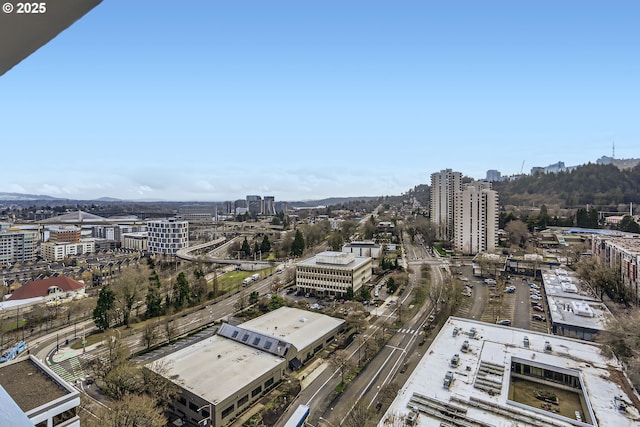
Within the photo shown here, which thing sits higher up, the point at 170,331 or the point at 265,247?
the point at 265,247

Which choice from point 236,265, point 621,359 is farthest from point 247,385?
point 236,265

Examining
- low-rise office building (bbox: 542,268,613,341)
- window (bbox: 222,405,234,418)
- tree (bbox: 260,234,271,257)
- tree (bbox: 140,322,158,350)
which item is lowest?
window (bbox: 222,405,234,418)

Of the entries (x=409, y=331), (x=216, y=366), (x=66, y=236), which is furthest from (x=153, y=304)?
(x=66, y=236)

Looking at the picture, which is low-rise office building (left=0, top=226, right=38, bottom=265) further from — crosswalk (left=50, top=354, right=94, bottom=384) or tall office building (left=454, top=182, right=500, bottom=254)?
tall office building (left=454, top=182, right=500, bottom=254)

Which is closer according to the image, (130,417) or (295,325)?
(130,417)

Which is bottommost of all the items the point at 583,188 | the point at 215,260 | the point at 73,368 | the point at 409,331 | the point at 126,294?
the point at 73,368

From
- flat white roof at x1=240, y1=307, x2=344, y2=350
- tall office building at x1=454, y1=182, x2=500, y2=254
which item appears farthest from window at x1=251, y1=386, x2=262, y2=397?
tall office building at x1=454, y1=182, x2=500, y2=254

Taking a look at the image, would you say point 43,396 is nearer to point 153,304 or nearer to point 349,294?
point 153,304
